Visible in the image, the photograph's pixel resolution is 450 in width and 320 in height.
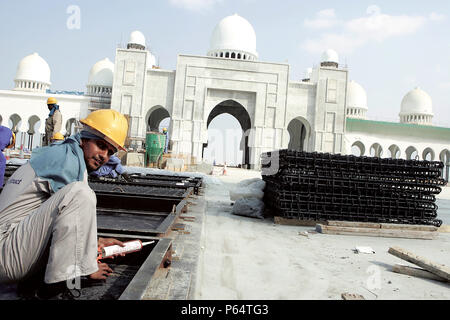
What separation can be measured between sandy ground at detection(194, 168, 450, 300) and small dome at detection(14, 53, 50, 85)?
4547 cm

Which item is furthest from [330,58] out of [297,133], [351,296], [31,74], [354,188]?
[351,296]

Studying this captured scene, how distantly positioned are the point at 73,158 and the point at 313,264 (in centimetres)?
231

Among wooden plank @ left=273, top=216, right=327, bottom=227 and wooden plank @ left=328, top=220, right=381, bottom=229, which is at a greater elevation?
wooden plank @ left=328, top=220, right=381, bottom=229

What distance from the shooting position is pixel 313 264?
10.7 ft

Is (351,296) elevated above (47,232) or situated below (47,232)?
below

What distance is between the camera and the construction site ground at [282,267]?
2395 millimetres

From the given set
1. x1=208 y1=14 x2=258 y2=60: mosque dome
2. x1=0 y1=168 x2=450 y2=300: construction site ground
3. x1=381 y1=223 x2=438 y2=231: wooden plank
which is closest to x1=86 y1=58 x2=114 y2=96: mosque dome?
x1=208 y1=14 x2=258 y2=60: mosque dome

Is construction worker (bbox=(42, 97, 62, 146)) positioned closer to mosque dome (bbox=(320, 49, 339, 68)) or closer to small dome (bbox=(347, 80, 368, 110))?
mosque dome (bbox=(320, 49, 339, 68))

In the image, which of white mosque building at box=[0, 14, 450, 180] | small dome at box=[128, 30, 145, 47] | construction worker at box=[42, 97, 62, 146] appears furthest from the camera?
small dome at box=[128, 30, 145, 47]

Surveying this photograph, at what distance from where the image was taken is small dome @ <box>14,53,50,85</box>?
42.5m

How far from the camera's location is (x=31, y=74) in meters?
42.5

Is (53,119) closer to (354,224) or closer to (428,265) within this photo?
(354,224)

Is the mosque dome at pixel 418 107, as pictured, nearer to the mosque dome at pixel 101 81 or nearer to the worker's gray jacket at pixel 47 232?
the mosque dome at pixel 101 81

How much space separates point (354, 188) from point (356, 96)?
148 ft
